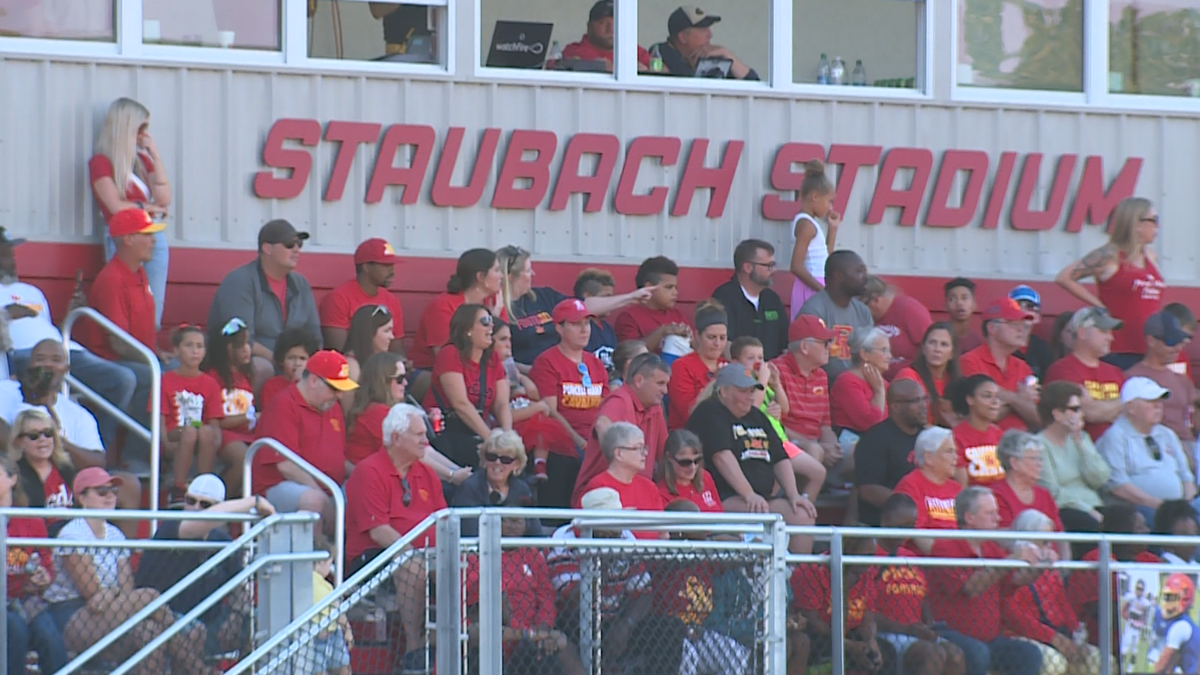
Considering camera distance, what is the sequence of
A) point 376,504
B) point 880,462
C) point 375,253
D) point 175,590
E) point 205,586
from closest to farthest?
point 175,590 → point 205,586 → point 376,504 → point 880,462 → point 375,253

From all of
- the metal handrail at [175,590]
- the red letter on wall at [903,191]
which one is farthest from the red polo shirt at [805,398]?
the metal handrail at [175,590]

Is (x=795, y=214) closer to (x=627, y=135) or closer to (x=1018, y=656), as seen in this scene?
(x=627, y=135)

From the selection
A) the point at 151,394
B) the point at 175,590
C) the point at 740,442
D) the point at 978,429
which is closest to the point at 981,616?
the point at 740,442

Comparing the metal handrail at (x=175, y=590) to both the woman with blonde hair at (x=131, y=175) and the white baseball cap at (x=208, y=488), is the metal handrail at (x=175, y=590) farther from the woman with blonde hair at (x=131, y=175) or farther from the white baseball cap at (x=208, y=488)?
the woman with blonde hair at (x=131, y=175)

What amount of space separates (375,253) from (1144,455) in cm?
468

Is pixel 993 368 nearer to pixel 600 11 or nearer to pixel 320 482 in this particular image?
pixel 600 11

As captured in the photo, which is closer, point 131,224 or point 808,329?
point 131,224

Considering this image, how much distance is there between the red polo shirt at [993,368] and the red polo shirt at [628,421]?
238 cm

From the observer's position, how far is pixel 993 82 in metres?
13.9

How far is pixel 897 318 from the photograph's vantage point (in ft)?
42.0

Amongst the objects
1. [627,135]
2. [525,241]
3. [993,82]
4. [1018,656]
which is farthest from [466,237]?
[1018,656]

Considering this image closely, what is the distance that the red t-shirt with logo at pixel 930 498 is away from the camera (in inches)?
409

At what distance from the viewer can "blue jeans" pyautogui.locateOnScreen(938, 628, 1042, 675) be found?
8945mm

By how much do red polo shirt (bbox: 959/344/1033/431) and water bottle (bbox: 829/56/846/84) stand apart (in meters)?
2.20
